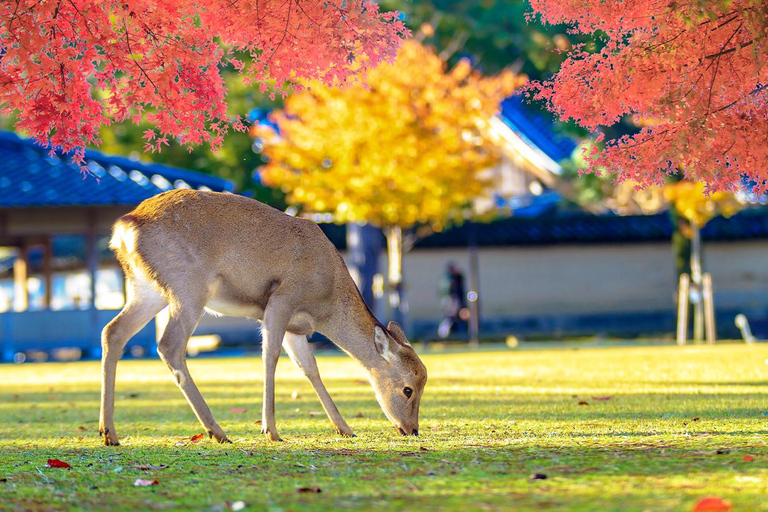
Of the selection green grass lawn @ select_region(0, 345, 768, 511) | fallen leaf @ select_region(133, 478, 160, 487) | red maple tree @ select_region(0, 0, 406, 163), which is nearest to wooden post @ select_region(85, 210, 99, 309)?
green grass lawn @ select_region(0, 345, 768, 511)

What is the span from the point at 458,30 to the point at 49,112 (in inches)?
1299

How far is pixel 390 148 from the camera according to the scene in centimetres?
2753

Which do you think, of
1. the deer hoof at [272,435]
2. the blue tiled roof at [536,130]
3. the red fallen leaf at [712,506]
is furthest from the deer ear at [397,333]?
the blue tiled roof at [536,130]

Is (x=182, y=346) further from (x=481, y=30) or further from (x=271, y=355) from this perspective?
(x=481, y=30)

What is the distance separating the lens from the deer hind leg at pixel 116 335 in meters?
8.54

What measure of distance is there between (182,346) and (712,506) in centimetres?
476

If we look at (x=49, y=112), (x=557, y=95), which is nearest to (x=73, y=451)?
(x=49, y=112)

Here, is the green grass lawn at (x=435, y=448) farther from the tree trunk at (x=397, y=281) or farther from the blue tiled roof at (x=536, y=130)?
the blue tiled roof at (x=536, y=130)

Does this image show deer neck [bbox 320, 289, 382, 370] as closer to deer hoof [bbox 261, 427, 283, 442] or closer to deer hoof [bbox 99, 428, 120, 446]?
deer hoof [bbox 261, 427, 283, 442]

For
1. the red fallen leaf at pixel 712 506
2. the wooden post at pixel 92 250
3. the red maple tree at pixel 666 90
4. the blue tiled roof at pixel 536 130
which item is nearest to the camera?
the red fallen leaf at pixel 712 506

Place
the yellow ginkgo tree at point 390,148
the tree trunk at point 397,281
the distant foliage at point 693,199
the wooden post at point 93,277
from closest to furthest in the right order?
the distant foliage at point 693,199, the wooden post at point 93,277, the tree trunk at point 397,281, the yellow ginkgo tree at point 390,148

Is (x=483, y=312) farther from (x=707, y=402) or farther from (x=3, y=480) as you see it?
(x=3, y=480)

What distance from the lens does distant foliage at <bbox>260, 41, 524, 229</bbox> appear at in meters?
27.5

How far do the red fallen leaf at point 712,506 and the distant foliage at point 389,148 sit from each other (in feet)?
73.6
